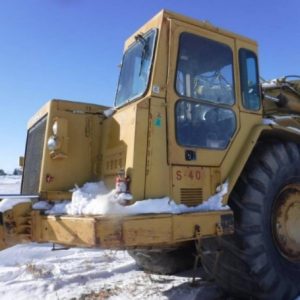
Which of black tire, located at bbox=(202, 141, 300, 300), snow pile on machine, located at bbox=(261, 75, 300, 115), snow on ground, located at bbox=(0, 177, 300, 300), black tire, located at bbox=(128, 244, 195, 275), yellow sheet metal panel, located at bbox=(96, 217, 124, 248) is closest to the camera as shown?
yellow sheet metal panel, located at bbox=(96, 217, 124, 248)

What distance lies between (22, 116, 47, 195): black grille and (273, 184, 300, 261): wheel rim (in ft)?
9.07

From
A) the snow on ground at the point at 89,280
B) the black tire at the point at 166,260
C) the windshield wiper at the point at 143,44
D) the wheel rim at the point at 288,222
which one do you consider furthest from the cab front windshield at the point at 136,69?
the black tire at the point at 166,260

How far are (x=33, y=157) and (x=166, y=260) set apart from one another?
2.28m

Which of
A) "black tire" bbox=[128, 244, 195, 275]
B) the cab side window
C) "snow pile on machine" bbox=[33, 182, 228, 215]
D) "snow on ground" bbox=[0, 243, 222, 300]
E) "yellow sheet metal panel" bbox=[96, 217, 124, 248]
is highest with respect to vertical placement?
the cab side window

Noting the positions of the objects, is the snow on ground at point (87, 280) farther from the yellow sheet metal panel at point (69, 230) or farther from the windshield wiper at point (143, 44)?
the windshield wiper at point (143, 44)

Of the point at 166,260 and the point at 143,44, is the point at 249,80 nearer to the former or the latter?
the point at 143,44

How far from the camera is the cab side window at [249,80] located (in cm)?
Answer: 490

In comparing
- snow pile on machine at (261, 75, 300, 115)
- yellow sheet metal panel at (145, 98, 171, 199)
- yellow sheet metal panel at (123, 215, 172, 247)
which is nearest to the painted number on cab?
yellow sheet metal panel at (145, 98, 171, 199)

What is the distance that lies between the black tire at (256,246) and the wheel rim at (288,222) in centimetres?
9

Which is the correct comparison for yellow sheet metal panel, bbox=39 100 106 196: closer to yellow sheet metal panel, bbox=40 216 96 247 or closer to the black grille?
the black grille

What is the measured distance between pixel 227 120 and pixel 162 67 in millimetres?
994

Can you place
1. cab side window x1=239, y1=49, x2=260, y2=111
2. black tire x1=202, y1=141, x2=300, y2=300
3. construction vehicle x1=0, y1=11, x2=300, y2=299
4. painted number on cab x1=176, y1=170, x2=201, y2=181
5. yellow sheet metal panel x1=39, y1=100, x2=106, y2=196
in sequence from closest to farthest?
construction vehicle x1=0, y1=11, x2=300, y2=299, painted number on cab x1=176, y1=170, x2=201, y2=181, black tire x1=202, y1=141, x2=300, y2=300, yellow sheet metal panel x1=39, y1=100, x2=106, y2=196, cab side window x1=239, y1=49, x2=260, y2=111

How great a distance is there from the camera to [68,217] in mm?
3744

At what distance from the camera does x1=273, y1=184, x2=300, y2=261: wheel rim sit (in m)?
4.79
